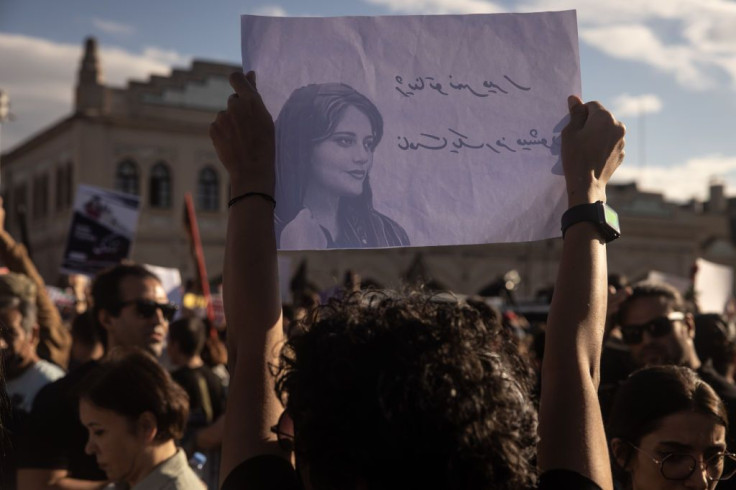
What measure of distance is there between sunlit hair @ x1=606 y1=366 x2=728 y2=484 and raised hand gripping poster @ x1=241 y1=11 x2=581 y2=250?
28.2 inches

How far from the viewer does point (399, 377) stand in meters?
1.28

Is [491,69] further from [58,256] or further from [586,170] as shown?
[58,256]

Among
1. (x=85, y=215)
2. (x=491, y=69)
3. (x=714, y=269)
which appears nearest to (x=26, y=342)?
(x=491, y=69)

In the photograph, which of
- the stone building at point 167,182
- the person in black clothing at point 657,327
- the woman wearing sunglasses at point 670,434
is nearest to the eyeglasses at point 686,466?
the woman wearing sunglasses at point 670,434

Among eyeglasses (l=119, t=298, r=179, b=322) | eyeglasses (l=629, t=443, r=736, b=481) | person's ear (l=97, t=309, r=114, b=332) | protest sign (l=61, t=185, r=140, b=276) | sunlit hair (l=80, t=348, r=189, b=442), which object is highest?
protest sign (l=61, t=185, r=140, b=276)

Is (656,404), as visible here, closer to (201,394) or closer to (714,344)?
(714,344)

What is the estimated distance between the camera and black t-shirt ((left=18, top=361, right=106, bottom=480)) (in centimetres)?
348

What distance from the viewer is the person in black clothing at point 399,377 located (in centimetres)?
127

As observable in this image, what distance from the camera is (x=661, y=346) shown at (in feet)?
14.0

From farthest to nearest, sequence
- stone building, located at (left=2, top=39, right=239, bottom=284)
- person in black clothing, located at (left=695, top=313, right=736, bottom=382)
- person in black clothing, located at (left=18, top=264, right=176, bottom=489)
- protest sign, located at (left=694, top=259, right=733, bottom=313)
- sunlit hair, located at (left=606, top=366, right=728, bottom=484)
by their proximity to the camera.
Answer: stone building, located at (left=2, top=39, right=239, bottom=284) → protest sign, located at (left=694, top=259, right=733, bottom=313) → person in black clothing, located at (left=695, top=313, right=736, bottom=382) → person in black clothing, located at (left=18, top=264, right=176, bottom=489) → sunlit hair, located at (left=606, top=366, right=728, bottom=484)

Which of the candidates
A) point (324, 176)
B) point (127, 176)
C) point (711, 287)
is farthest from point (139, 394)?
point (127, 176)

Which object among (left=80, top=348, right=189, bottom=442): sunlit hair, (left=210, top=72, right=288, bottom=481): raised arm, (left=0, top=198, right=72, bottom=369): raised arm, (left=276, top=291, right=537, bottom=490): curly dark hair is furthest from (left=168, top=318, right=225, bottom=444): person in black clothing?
(left=276, top=291, right=537, bottom=490): curly dark hair

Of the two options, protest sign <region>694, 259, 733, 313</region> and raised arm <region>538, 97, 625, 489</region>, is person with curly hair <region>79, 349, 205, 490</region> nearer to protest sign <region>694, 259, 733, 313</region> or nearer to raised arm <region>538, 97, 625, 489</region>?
raised arm <region>538, 97, 625, 489</region>

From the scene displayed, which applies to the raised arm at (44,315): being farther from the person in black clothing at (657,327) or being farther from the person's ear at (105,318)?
the person in black clothing at (657,327)
